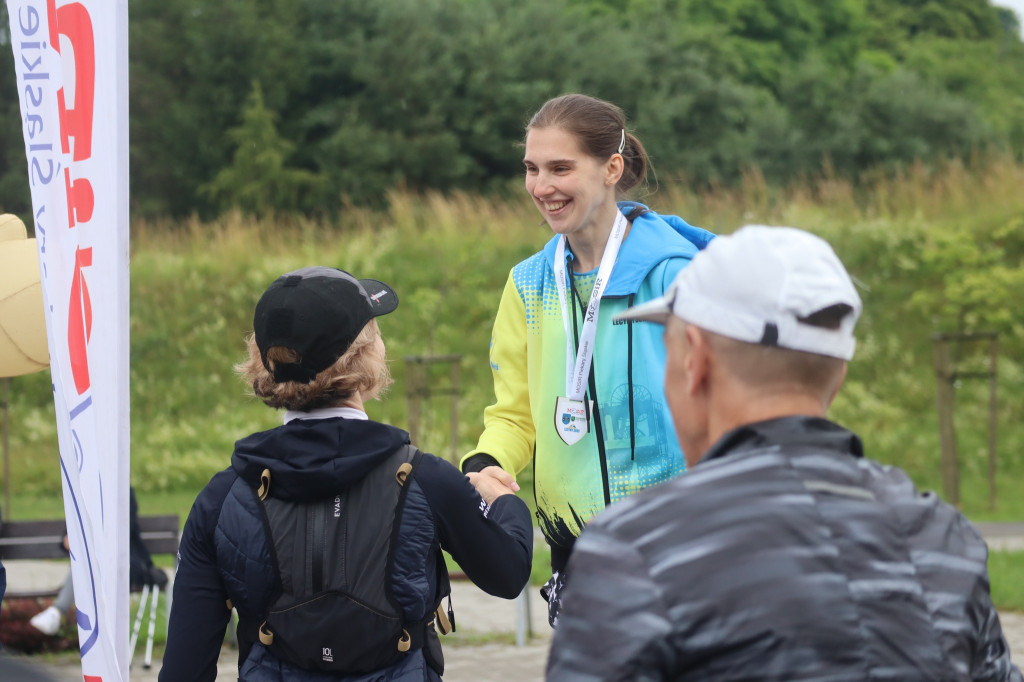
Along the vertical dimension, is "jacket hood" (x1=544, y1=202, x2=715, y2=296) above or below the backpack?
above

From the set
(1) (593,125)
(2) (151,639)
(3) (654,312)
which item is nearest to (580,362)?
(1) (593,125)

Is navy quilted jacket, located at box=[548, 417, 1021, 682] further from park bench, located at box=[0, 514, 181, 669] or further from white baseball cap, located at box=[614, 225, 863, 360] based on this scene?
park bench, located at box=[0, 514, 181, 669]

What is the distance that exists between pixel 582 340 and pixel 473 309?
1384 centimetres

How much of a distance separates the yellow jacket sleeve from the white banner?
1.03 metres

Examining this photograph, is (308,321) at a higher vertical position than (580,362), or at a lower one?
higher

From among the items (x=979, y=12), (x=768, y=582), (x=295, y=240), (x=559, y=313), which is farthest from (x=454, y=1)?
(x=768, y=582)

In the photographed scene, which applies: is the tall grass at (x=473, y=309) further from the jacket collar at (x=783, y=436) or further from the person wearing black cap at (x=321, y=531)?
the jacket collar at (x=783, y=436)

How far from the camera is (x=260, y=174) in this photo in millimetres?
29250

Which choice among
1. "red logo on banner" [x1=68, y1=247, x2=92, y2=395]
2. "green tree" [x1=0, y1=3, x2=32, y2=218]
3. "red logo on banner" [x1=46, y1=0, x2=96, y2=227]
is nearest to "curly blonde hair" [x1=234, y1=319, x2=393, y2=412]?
"red logo on banner" [x1=68, y1=247, x2=92, y2=395]

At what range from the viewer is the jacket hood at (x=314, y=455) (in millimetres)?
2443

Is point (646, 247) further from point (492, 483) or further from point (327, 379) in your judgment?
point (327, 379)

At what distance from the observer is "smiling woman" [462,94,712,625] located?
10.3 feet

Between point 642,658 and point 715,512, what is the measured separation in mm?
195

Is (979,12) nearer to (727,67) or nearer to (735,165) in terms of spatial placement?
(727,67)
